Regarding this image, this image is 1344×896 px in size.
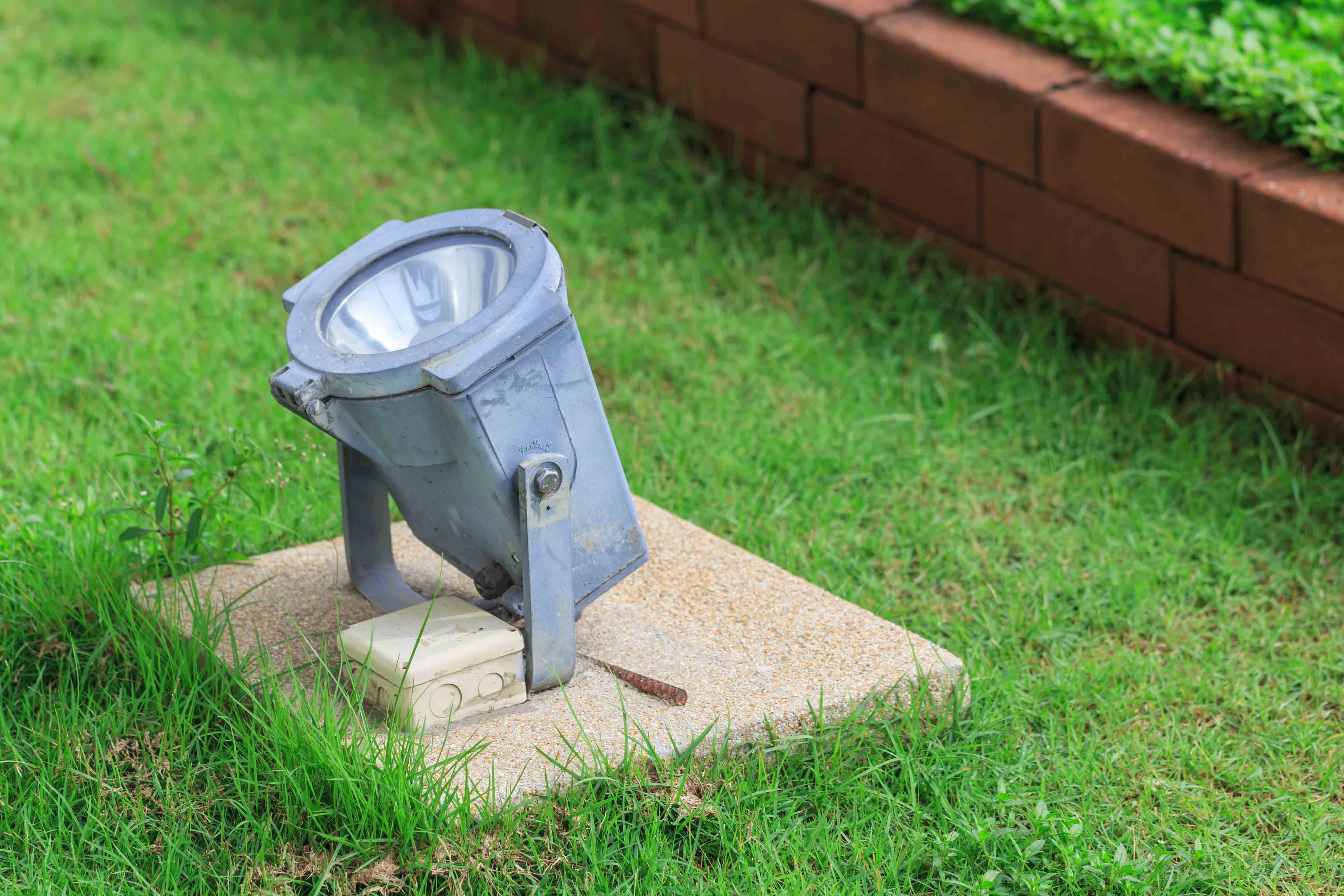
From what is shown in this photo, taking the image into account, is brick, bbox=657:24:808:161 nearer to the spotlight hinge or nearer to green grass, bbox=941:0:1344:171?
green grass, bbox=941:0:1344:171

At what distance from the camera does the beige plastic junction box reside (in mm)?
2139

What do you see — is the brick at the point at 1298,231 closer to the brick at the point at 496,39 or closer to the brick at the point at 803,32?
the brick at the point at 803,32

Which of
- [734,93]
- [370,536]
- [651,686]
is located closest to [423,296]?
[370,536]

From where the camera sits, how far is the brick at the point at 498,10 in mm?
4875

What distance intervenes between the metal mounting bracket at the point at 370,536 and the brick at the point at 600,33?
2.43 metres

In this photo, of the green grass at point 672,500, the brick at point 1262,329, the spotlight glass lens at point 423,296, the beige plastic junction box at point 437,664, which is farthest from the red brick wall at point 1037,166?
the beige plastic junction box at point 437,664

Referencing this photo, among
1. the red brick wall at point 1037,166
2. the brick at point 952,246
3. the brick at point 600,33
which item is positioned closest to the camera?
the red brick wall at point 1037,166

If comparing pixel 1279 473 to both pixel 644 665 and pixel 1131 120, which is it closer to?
pixel 1131 120

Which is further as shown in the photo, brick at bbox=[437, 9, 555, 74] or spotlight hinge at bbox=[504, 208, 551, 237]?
brick at bbox=[437, 9, 555, 74]

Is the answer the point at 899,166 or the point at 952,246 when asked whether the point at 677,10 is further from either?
the point at 952,246

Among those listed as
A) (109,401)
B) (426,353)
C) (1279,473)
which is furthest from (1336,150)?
(109,401)

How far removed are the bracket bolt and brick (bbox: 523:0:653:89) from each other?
270 centimetres

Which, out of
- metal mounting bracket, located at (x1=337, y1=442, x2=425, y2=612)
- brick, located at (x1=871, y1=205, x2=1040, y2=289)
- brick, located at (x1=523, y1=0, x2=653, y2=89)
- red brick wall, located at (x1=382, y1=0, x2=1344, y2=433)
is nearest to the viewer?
metal mounting bracket, located at (x1=337, y1=442, x2=425, y2=612)

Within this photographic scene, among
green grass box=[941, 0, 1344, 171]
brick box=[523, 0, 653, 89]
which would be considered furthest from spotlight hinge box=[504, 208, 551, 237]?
brick box=[523, 0, 653, 89]
